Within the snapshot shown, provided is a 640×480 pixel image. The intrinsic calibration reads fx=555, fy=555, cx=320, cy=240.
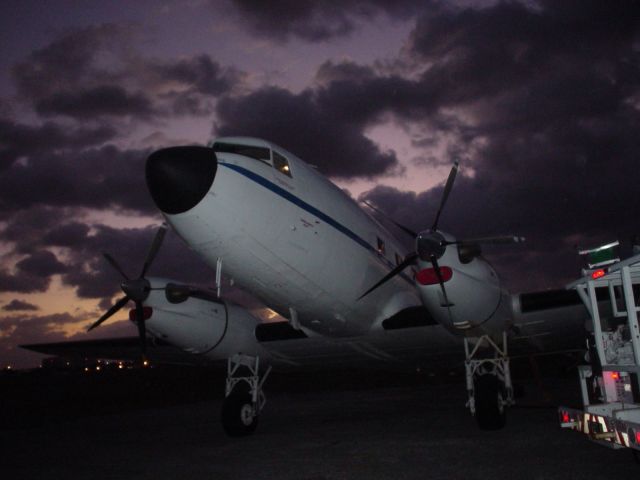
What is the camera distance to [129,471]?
368 inches

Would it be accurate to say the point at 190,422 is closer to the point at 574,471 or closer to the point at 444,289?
the point at 444,289

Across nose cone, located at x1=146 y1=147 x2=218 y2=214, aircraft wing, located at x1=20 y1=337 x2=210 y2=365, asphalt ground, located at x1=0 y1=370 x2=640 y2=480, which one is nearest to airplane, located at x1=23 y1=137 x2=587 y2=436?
nose cone, located at x1=146 y1=147 x2=218 y2=214

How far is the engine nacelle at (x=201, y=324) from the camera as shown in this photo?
13773 mm

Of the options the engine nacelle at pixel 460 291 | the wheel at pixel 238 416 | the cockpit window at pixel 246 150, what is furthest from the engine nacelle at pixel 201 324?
the engine nacelle at pixel 460 291

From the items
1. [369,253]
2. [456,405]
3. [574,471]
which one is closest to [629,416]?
[574,471]

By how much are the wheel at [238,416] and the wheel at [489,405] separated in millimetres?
5423

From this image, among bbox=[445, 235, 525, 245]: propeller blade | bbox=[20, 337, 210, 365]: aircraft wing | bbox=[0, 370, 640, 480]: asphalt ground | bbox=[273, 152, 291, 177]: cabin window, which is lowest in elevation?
bbox=[0, 370, 640, 480]: asphalt ground

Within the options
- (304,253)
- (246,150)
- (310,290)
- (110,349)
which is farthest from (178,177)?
(110,349)

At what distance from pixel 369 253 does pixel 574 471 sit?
643 cm

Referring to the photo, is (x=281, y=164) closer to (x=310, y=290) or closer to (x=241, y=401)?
(x=310, y=290)

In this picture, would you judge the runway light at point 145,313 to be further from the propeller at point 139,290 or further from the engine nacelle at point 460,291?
the engine nacelle at point 460,291

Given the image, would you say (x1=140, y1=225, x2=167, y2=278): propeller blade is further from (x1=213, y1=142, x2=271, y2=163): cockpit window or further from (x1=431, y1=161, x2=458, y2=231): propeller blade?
(x1=431, y1=161, x2=458, y2=231): propeller blade

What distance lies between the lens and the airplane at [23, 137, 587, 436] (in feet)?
31.9

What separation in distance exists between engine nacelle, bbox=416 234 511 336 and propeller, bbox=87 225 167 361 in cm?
658
